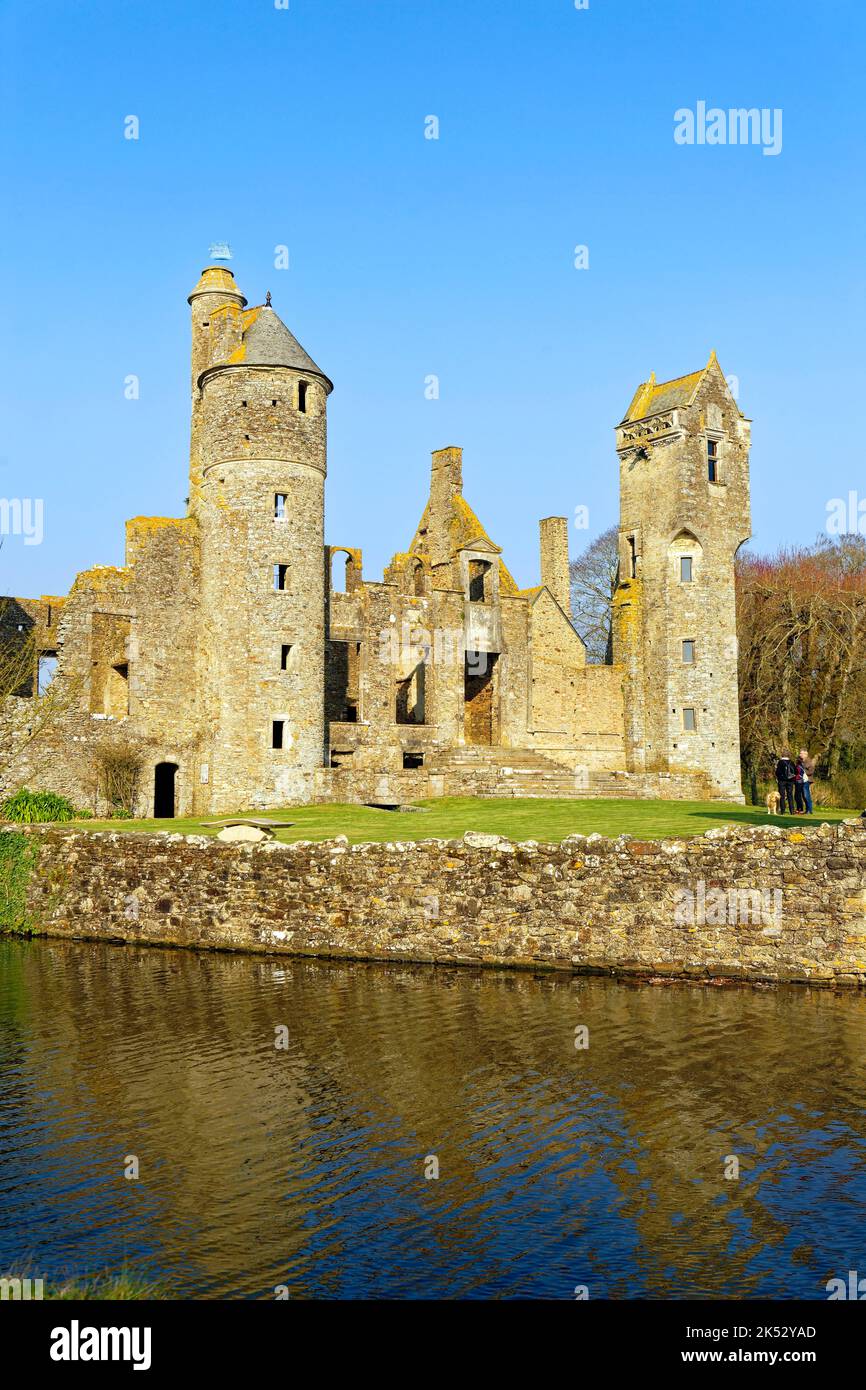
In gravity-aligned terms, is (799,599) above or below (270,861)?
above

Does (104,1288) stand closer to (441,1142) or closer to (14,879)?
(441,1142)

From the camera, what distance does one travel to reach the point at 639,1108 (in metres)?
11.1

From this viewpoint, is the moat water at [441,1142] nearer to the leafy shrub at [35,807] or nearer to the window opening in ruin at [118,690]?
the leafy shrub at [35,807]

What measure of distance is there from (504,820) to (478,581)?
22.5m

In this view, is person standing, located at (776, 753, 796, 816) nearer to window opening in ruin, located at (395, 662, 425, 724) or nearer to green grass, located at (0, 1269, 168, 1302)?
window opening in ruin, located at (395, 662, 425, 724)

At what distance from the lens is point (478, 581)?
4994 cm

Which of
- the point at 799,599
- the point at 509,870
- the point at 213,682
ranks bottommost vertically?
the point at 509,870

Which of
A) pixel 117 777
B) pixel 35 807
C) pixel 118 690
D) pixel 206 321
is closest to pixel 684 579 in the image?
pixel 206 321

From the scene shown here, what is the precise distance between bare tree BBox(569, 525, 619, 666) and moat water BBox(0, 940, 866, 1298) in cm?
5062

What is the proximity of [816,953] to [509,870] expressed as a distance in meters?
4.99

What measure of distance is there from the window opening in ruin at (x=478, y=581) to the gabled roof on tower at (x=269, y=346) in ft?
37.2

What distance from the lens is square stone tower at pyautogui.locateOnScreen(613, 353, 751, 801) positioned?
4638 centimetres

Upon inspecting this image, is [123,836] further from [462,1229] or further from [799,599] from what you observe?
[799,599]

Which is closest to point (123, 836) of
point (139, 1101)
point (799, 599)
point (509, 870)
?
point (509, 870)
